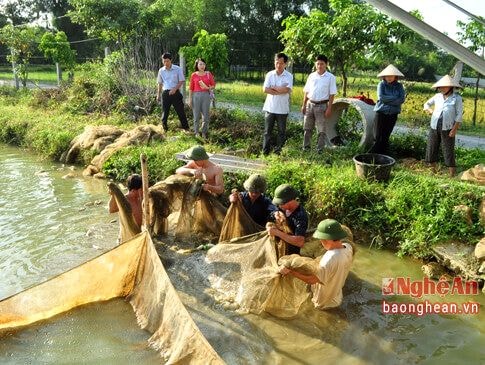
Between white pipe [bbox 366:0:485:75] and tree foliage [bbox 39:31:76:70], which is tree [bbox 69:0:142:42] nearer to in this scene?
tree foliage [bbox 39:31:76:70]

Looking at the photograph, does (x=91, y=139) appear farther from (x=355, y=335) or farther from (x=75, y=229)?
(x=355, y=335)

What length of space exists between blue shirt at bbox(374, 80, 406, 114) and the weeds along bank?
0.98 m

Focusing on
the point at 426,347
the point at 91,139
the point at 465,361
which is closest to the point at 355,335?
the point at 426,347

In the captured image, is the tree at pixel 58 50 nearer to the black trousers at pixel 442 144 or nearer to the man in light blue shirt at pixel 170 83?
the man in light blue shirt at pixel 170 83

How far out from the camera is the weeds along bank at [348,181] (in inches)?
231

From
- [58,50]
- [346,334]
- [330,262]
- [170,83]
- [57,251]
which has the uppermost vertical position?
[58,50]

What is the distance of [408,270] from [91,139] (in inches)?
291

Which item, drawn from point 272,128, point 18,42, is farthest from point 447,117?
point 18,42

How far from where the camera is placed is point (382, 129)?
762 centimetres

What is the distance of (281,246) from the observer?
482 cm

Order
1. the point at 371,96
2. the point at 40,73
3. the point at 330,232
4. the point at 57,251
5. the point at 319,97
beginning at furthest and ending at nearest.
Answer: the point at 40,73 → the point at 371,96 → the point at 319,97 → the point at 57,251 → the point at 330,232

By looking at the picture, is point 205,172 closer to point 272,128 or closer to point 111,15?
point 272,128

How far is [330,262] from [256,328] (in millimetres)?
996

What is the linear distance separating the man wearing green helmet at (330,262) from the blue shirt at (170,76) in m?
6.48
